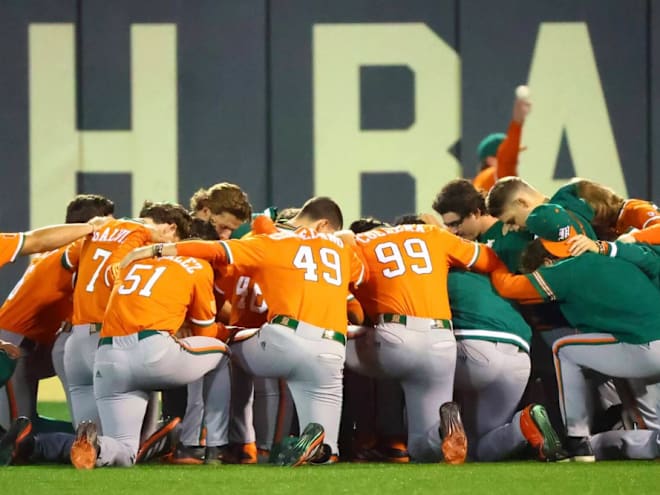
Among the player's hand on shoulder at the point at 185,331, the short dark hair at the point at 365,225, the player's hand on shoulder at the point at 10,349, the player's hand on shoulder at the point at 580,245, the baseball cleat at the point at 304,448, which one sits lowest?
the baseball cleat at the point at 304,448

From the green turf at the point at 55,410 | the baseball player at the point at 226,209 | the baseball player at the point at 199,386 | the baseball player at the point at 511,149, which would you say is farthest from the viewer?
the baseball player at the point at 511,149

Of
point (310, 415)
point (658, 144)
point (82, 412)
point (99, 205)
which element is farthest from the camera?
point (658, 144)

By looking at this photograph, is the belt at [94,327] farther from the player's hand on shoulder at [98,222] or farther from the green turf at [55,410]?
the green turf at [55,410]

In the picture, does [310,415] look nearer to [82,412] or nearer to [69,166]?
[82,412]

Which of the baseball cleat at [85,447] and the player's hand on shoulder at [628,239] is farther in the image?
the player's hand on shoulder at [628,239]

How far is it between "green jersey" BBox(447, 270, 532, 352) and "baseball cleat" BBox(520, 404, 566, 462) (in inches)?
18.5

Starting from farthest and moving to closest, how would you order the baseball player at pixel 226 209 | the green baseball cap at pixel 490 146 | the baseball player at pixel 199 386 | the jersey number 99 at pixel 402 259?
1. the green baseball cap at pixel 490 146
2. the baseball player at pixel 226 209
3. the jersey number 99 at pixel 402 259
4. the baseball player at pixel 199 386

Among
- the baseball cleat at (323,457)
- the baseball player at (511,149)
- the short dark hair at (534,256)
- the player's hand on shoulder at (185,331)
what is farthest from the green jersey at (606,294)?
the baseball player at (511,149)

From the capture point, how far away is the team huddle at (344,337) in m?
5.78

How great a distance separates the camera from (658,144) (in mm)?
10516

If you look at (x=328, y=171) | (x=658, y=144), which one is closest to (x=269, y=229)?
(x=328, y=171)

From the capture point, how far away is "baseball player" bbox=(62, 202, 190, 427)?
19.9ft

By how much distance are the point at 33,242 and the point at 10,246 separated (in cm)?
15

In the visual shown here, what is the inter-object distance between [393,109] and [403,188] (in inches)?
25.8
